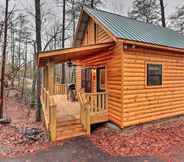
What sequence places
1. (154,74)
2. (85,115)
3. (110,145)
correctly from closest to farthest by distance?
(110,145)
(85,115)
(154,74)

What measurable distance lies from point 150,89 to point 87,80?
4.25 m

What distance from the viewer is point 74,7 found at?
18.6 metres

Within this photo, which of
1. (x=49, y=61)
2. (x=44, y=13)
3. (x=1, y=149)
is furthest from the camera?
(x=44, y=13)

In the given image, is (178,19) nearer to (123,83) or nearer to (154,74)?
(154,74)

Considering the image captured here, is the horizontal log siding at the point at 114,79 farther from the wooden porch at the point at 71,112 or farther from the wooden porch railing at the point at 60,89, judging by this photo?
the wooden porch railing at the point at 60,89

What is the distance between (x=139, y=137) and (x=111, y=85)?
246 centimetres

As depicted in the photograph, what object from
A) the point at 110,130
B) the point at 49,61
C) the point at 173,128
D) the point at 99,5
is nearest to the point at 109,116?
the point at 110,130

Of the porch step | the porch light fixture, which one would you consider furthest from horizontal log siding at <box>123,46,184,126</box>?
the porch step

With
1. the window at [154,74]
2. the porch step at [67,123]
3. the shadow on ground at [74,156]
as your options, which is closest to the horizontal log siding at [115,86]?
the window at [154,74]

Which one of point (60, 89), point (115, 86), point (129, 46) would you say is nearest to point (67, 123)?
point (115, 86)

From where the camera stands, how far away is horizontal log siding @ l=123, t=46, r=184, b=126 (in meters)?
6.96

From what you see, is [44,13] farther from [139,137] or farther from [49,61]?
[139,137]

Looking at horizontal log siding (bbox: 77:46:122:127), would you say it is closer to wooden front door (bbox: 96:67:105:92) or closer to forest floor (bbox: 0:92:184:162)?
wooden front door (bbox: 96:67:105:92)

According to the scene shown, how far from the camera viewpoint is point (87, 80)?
10719mm
